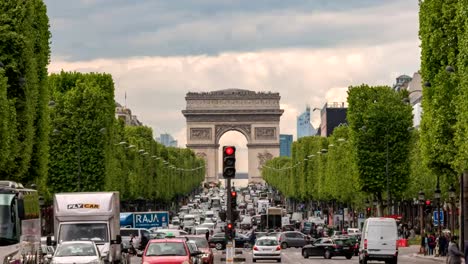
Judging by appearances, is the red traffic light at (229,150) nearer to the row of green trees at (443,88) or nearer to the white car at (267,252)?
the row of green trees at (443,88)

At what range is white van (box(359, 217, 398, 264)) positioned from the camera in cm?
6931

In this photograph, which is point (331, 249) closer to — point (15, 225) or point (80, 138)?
point (80, 138)

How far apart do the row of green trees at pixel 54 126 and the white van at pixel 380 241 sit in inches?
704

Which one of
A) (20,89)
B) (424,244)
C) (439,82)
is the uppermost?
(439,82)

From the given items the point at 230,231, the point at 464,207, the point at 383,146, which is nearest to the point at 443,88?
the point at 464,207

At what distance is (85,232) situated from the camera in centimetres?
5234

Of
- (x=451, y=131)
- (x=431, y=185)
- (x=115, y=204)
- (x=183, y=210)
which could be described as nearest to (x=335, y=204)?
(x=183, y=210)

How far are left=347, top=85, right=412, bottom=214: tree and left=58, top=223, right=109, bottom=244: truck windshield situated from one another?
54599mm

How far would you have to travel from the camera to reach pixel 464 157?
61.8 metres

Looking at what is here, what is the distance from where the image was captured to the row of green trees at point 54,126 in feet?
212

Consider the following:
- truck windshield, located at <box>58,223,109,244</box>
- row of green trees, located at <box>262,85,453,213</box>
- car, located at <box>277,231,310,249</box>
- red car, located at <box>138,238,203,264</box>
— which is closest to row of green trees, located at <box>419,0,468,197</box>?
truck windshield, located at <box>58,223,109,244</box>

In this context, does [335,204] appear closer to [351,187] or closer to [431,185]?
[351,187]

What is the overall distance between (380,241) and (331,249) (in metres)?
17.4

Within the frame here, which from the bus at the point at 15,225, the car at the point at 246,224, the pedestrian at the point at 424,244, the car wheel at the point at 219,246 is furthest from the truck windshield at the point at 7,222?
the car at the point at 246,224
